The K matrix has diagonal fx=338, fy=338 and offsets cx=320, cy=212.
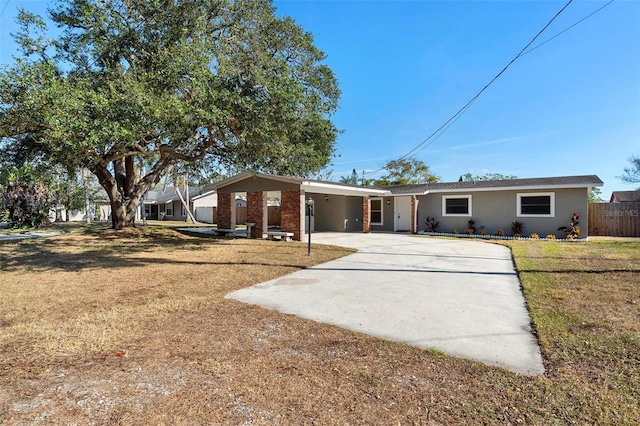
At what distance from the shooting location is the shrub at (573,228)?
47.0 feet

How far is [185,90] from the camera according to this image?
8.91m

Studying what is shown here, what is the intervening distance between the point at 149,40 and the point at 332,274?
377 inches

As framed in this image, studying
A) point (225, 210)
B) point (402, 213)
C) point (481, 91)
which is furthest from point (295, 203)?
point (402, 213)

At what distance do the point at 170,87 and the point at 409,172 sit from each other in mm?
30773

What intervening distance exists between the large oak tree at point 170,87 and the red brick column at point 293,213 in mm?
1647

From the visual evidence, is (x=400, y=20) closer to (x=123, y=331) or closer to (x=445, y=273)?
(x=445, y=273)

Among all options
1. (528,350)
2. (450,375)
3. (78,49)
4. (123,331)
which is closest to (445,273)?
(528,350)

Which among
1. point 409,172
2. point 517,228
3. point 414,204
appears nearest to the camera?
point 517,228

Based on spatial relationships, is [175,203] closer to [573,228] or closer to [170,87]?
[170,87]

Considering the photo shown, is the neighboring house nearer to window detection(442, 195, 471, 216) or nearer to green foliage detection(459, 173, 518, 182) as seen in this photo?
green foliage detection(459, 173, 518, 182)

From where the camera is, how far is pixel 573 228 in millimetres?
14438

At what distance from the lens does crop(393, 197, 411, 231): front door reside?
1931 cm

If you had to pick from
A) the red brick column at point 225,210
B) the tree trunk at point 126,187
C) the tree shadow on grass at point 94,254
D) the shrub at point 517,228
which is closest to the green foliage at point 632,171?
the shrub at point 517,228

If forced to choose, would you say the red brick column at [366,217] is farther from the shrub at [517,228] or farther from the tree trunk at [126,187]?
the tree trunk at [126,187]
